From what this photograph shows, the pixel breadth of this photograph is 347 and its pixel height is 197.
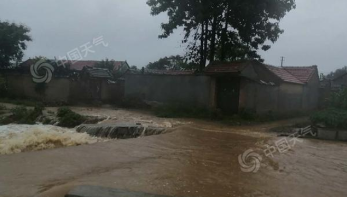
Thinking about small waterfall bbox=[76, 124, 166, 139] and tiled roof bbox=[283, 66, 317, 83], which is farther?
tiled roof bbox=[283, 66, 317, 83]

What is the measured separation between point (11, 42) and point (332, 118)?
24.6 m

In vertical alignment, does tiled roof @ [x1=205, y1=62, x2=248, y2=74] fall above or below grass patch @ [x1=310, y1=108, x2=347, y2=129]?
above

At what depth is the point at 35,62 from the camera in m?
23.9

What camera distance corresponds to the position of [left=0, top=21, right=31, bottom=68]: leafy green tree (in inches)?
1045

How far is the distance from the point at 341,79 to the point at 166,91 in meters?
26.7

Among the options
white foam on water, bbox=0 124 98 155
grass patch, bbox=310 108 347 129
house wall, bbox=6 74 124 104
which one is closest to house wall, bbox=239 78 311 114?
grass patch, bbox=310 108 347 129

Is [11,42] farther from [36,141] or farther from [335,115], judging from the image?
[335,115]

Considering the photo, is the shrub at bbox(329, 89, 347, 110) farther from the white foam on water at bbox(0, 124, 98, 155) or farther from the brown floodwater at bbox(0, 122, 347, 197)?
the white foam on water at bbox(0, 124, 98, 155)

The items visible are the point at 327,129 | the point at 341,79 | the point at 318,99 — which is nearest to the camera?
the point at 327,129

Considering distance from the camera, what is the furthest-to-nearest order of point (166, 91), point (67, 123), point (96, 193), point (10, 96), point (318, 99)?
point (318, 99) → point (10, 96) → point (166, 91) → point (67, 123) → point (96, 193)

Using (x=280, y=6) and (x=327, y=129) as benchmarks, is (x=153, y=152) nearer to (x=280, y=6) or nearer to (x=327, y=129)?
(x=327, y=129)

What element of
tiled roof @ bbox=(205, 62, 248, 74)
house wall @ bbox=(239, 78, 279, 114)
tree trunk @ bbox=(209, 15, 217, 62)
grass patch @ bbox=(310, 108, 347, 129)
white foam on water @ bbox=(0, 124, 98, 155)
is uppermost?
tree trunk @ bbox=(209, 15, 217, 62)

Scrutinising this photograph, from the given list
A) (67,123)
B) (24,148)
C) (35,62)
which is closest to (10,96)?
(35,62)

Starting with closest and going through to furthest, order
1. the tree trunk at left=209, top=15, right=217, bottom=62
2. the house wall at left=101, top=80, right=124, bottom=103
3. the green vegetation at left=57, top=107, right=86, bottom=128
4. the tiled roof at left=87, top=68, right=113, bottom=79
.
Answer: the green vegetation at left=57, top=107, right=86, bottom=128 → the tree trunk at left=209, top=15, right=217, bottom=62 → the tiled roof at left=87, top=68, right=113, bottom=79 → the house wall at left=101, top=80, right=124, bottom=103
